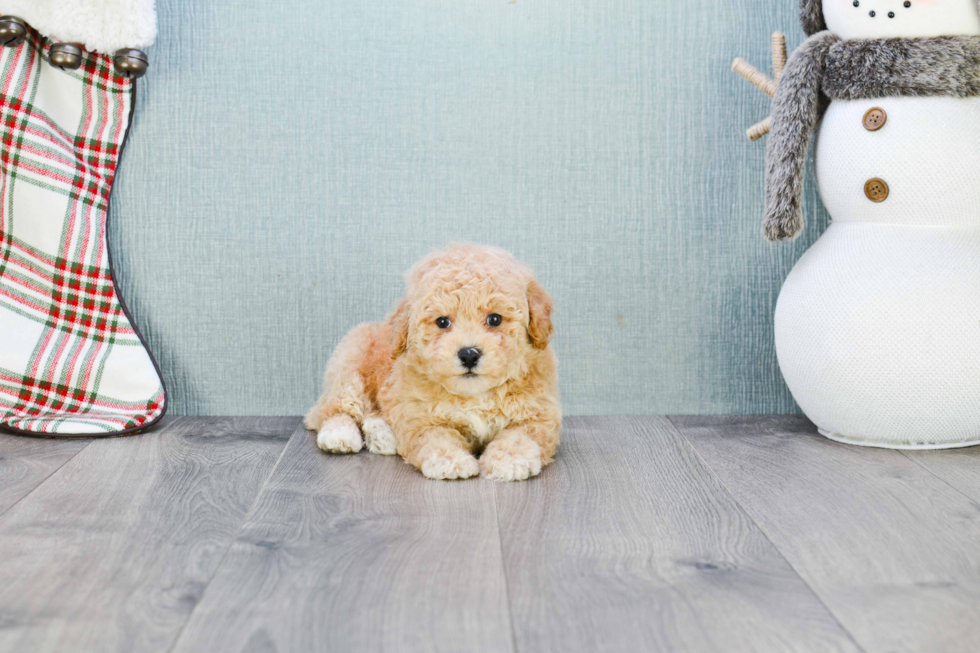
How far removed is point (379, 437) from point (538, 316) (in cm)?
37

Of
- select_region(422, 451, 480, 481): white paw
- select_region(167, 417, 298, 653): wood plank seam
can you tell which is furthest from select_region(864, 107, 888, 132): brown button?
select_region(167, 417, 298, 653): wood plank seam

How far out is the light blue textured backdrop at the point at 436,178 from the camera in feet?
5.63

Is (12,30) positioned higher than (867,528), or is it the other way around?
(12,30)

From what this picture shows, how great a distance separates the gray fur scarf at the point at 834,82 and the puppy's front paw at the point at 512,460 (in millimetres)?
605

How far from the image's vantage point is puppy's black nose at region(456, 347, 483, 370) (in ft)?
4.26

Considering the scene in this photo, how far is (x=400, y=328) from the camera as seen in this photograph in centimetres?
138

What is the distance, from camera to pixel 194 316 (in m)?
1.76

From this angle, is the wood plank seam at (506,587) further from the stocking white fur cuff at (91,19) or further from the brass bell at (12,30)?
the brass bell at (12,30)

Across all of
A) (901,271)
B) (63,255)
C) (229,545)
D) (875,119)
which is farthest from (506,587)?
(63,255)

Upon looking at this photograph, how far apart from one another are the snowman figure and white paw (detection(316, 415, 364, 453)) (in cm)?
80

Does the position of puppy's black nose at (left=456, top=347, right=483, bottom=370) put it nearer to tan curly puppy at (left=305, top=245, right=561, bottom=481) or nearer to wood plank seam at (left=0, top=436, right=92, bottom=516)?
tan curly puppy at (left=305, top=245, right=561, bottom=481)

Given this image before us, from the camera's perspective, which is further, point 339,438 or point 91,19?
point 91,19

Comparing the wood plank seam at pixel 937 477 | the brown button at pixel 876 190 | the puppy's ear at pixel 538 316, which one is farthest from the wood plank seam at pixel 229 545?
the brown button at pixel 876 190

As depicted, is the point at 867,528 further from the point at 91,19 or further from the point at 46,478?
the point at 91,19
